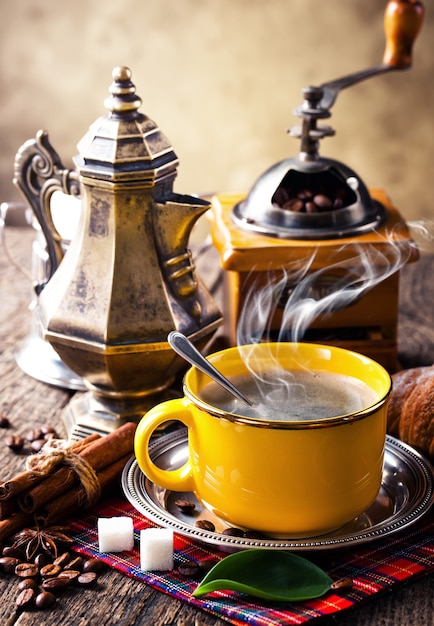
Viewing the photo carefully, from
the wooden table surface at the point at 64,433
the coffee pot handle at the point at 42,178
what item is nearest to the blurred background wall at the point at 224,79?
the wooden table surface at the point at 64,433

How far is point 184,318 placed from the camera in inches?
53.4

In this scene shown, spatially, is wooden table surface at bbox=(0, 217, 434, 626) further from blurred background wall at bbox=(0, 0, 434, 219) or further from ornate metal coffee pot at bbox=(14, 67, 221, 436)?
blurred background wall at bbox=(0, 0, 434, 219)

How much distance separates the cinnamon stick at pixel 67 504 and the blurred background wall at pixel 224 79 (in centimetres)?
214

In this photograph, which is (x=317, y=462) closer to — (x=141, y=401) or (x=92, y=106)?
(x=141, y=401)

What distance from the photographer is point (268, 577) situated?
38.5 inches

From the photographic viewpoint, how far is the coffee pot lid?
128 centimetres

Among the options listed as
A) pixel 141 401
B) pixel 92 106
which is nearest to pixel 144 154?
→ pixel 141 401

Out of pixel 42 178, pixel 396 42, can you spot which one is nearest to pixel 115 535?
pixel 42 178

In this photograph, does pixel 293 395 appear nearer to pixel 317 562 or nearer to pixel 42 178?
pixel 317 562

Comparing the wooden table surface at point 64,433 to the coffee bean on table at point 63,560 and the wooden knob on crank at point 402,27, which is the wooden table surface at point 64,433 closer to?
the coffee bean on table at point 63,560

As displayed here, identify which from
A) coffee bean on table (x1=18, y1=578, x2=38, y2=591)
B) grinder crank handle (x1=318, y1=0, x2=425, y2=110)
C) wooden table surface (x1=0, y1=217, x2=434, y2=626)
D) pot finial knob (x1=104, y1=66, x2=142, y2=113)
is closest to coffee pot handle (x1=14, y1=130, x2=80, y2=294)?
pot finial knob (x1=104, y1=66, x2=142, y2=113)

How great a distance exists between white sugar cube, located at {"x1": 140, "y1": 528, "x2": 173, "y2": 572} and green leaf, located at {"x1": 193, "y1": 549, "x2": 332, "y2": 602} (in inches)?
2.6

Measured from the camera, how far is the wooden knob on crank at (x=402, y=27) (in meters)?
1.72

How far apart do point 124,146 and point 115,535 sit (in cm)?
56
